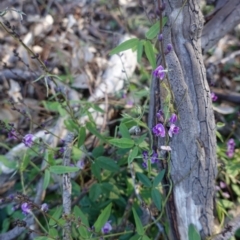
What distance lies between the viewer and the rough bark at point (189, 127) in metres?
1.26

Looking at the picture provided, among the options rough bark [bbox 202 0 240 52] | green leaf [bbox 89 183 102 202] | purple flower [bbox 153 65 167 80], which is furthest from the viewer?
green leaf [bbox 89 183 102 202]

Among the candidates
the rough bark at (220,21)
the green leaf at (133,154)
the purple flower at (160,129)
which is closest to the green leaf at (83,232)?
the green leaf at (133,154)

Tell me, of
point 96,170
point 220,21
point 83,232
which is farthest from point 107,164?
point 220,21

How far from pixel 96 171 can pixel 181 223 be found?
372mm

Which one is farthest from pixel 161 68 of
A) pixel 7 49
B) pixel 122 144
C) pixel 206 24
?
pixel 7 49

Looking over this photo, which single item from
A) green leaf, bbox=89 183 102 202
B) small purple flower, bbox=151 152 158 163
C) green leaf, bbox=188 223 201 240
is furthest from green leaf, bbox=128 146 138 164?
green leaf, bbox=89 183 102 202

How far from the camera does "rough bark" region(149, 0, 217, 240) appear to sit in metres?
1.26

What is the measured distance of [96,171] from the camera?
159 centimetres

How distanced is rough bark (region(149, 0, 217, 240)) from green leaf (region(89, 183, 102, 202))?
30 centimetres

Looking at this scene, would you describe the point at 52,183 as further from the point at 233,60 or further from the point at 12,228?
the point at 233,60

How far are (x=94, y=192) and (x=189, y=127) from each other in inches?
20.3

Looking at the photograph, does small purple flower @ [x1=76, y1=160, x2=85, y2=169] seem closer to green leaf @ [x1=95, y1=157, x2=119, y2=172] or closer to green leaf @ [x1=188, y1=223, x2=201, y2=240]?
green leaf @ [x1=95, y1=157, x2=119, y2=172]

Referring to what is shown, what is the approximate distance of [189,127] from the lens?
4.35ft

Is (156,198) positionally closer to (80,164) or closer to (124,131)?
(124,131)
